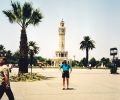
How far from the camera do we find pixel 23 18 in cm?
3219

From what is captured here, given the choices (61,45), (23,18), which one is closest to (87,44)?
(61,45)

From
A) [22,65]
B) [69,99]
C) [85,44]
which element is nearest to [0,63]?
[69,99]

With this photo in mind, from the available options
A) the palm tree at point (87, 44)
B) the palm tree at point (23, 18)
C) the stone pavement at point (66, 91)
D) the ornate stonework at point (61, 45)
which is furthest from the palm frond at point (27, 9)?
the ornate stonework at point (61, 45)

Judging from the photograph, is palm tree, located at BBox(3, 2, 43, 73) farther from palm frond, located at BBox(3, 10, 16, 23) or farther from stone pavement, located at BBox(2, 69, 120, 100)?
stone pavement, located at BBox(2, 69, 120, 100)

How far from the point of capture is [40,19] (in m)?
32.1

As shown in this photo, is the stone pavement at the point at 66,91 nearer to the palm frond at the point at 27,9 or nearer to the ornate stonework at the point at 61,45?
the palm frond at the point at 27,9

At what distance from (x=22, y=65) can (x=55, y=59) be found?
13581cm

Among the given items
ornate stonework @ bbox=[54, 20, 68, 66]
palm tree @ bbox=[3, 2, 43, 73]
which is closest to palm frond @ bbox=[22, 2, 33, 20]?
palm tree @ bbox=[3, 2, 43, 73]

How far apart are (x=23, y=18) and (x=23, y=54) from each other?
11.4 feet

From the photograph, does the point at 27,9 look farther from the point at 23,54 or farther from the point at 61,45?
the point at 61,45

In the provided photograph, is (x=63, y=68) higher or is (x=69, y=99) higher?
(x=63, y=68)

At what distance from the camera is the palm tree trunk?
31.1 m

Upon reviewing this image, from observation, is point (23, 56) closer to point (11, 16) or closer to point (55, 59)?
point (11, 16)

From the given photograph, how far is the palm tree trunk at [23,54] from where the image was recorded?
3108 cm
